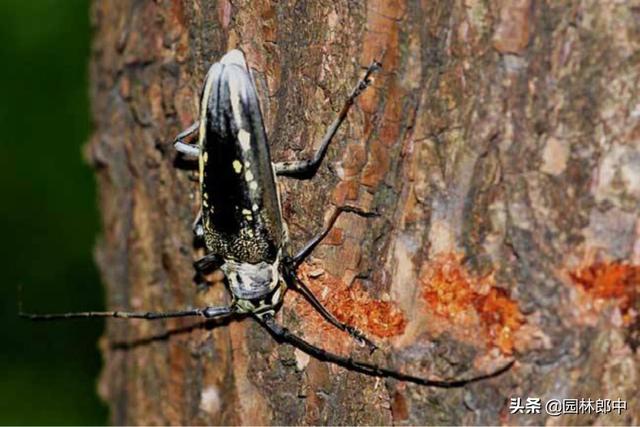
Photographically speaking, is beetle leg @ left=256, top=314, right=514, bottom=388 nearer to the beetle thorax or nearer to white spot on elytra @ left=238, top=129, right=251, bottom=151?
the beetle thorax

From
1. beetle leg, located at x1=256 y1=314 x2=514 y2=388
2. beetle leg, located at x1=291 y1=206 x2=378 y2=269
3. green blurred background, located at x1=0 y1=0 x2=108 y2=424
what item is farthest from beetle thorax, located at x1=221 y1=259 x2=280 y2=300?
green blurred background, located at x1=0 y1=0 x2=108 y2=424

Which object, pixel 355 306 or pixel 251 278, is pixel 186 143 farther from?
pixel 355 306

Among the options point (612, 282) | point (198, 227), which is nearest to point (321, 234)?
point (198, 227)

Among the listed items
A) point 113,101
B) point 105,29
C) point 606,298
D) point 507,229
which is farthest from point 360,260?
point 105,29

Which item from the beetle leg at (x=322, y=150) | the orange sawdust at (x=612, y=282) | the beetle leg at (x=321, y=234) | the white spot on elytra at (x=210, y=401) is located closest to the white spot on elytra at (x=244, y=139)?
the beetle leg at (x=322, y=150)

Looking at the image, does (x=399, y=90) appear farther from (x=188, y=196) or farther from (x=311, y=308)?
(x=188, y=196)

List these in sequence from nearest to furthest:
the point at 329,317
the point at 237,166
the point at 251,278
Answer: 1. the point at 329,317
2. the point at 237,166
3. the point at 251,278
